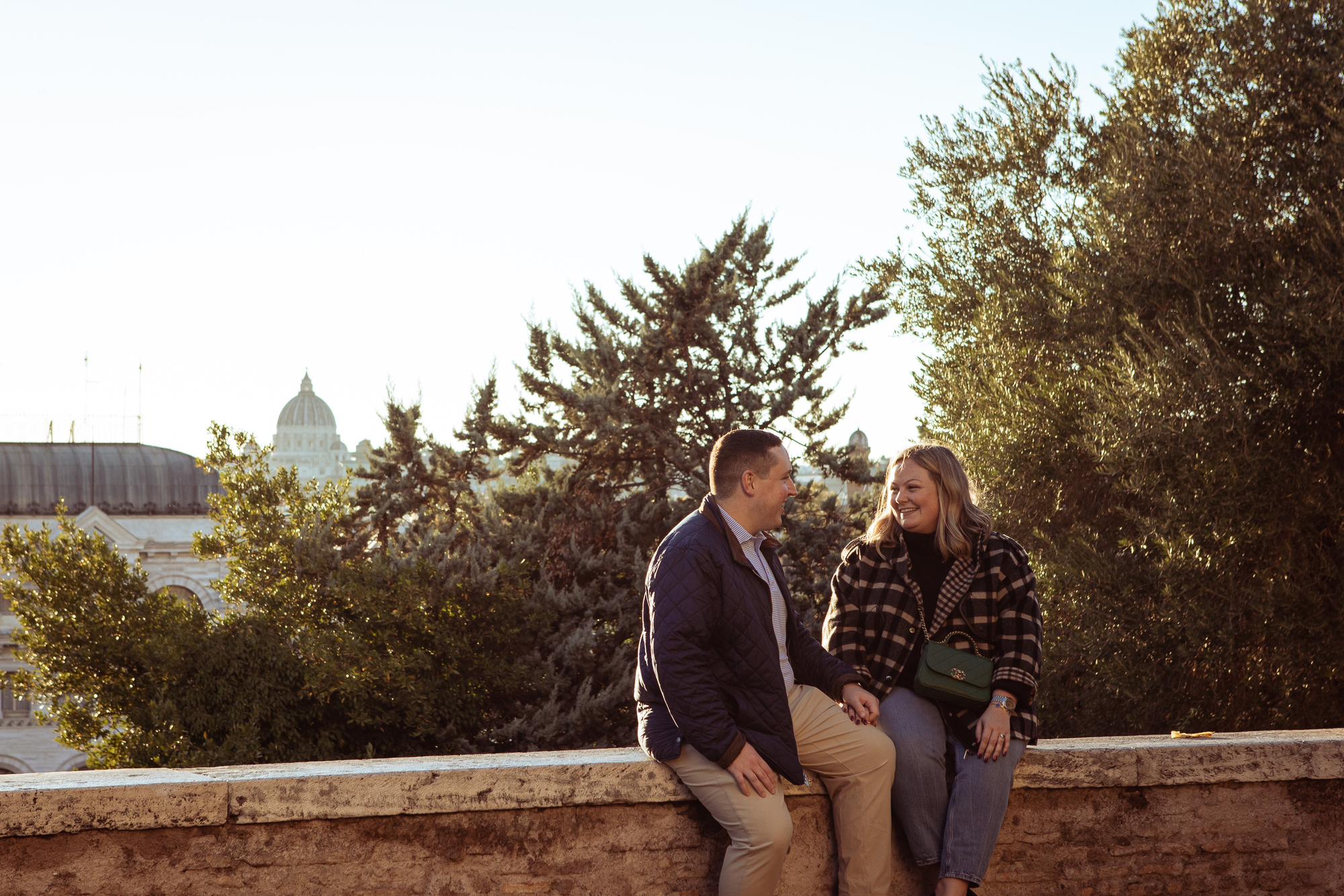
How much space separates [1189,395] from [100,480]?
43.4 meters

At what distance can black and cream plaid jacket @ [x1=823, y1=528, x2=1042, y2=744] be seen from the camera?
4230 mm

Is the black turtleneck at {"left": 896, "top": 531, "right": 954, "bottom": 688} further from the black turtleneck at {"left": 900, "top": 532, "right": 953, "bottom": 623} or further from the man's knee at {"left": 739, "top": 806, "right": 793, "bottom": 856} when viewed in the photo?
the man's knee at {"left": 739, "top": 806, "right": 793, "bottom": 856}

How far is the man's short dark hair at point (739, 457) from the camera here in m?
4.07

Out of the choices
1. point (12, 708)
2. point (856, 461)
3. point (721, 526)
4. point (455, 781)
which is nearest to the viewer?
point (721, 526)

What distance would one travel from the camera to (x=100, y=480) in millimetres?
46094

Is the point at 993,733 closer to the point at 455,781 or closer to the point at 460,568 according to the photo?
the point at 455,781

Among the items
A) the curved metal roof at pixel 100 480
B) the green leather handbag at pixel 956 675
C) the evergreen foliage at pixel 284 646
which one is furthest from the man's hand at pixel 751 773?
the curved metal roof at pixel 100 480

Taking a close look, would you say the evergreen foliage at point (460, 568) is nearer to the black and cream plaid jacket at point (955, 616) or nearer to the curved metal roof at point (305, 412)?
the black and cream plaid jacket at point (955, 616)

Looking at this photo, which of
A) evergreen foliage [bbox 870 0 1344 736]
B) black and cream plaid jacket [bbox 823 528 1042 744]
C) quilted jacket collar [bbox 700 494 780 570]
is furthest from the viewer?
evergreen foliage [bbox 870 0 1344 736]

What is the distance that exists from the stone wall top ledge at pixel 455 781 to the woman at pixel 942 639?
0.36 meters

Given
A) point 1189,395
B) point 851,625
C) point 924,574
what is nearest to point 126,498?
point 1189,395

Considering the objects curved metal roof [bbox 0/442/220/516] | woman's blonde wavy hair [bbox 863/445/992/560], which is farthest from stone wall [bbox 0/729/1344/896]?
curved metal roof [bbox 0/442/220/516]

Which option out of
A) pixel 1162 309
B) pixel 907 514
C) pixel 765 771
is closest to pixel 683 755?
pixel 765 771

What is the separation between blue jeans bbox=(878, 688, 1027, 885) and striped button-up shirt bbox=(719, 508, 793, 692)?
0.39 m
